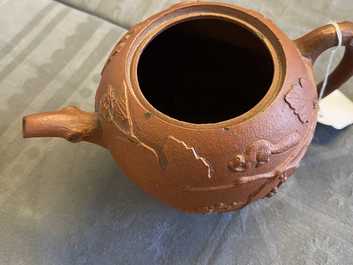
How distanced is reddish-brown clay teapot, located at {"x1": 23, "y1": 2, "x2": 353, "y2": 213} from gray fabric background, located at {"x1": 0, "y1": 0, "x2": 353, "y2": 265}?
0.14 m

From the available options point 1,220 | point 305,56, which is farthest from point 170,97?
point 1,220

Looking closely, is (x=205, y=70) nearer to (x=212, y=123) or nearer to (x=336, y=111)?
(x=212, y=123)

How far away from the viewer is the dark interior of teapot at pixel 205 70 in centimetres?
64

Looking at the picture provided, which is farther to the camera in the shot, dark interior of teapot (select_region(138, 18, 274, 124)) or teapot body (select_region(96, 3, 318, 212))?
dark interior of teapot (select_region(138, 18, 274, 124))

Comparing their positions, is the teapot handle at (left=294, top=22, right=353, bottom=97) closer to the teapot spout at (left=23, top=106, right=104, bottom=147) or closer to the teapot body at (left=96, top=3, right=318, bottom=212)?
the teapot body at (left=96, top=3, right=318, bottom=212)

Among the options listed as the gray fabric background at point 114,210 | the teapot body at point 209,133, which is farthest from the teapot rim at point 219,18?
the gray fabric background at point 114,210

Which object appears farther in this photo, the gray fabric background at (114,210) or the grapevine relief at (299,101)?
the gray fabric background at (114,210)

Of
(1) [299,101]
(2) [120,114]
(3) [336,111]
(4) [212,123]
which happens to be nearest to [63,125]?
(2) [120,114]

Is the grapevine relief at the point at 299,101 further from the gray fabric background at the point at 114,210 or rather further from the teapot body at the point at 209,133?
the gray fabric background at the point at 114,210

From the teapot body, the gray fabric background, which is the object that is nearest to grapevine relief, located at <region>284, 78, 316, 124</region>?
the teapot body

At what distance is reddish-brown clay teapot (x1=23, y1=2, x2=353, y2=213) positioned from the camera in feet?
→ 1.77

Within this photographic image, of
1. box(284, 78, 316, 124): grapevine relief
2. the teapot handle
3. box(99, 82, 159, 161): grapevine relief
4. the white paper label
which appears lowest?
the white paper label

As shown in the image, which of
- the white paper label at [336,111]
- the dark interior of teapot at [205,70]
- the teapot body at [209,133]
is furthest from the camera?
the white paper label at [336,111]

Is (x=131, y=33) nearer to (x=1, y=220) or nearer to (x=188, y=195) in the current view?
(x=188, y=195)
